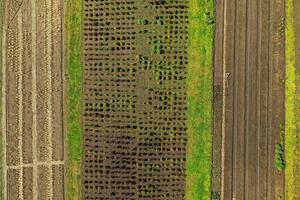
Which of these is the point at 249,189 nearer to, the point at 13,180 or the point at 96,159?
the point at 96,159

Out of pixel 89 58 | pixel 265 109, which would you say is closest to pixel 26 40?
pixel 89 58

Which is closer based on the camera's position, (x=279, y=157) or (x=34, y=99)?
(x=279, y=157)

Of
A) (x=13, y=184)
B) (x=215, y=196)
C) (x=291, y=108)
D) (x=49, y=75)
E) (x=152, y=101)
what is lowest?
(x=215, y=196)

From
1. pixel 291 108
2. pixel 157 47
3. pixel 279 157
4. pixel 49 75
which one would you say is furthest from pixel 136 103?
pixel 291 108

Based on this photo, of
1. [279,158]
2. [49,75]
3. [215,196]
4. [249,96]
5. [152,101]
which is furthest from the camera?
[49,75]

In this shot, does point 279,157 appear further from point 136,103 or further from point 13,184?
point 13,184

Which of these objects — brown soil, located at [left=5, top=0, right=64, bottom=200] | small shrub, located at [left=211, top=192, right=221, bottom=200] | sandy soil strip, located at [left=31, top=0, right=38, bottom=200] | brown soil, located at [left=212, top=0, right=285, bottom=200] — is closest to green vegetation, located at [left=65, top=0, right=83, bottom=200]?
brown soil, located at [left=5, top=0, right=64, bottom=200]

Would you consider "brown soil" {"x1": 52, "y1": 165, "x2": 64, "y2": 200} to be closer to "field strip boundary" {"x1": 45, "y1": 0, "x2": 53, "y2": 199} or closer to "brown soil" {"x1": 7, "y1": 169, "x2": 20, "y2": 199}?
"field strip boundary" {"x1": 45, "y1": 0, "x2": 53, "y2": 199}
